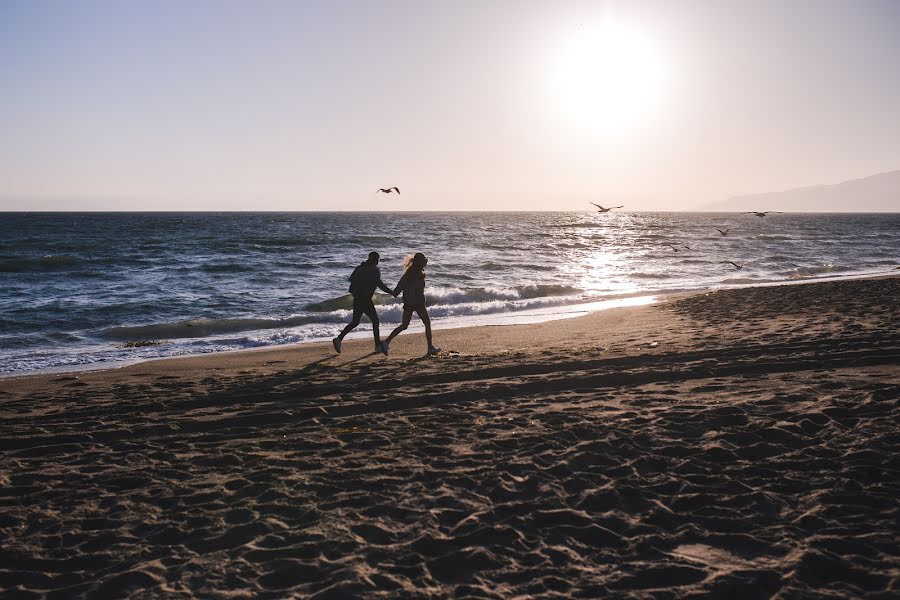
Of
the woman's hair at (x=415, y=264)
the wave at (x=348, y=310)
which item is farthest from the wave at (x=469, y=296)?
the woman's hair at (x=415, y=264)

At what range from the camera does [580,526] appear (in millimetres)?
3926

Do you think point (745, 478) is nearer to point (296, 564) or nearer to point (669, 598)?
point (669, 598)

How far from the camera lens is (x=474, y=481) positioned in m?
4.62

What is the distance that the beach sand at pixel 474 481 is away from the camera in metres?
3.45

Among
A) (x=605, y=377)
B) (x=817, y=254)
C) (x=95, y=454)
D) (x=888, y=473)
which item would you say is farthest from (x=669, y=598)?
(x=817, y=254)

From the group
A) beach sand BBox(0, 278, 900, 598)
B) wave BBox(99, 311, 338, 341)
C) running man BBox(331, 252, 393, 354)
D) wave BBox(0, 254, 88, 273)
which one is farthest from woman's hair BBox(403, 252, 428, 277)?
wave BBox(0, 254, 88, 273)

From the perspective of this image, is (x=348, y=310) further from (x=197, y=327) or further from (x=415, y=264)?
(x=415, y=264)

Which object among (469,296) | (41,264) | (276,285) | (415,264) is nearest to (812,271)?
(469,296)

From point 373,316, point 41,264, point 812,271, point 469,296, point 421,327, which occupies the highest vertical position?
point 812,271

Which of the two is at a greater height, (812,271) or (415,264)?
(415,264)

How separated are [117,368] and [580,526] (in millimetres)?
9195

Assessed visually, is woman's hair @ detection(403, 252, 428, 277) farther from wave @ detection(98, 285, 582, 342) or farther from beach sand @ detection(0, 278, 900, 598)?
wave @ detection(98, 285, 582, 342)

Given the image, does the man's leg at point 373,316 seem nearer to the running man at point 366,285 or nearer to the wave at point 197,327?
the running man at point 366,285

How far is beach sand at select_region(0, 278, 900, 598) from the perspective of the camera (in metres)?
3.45
